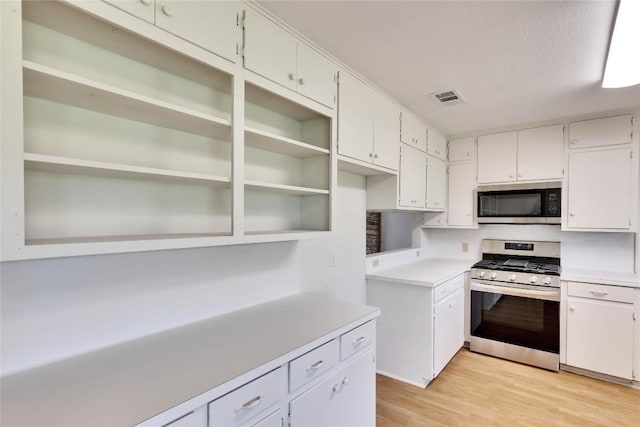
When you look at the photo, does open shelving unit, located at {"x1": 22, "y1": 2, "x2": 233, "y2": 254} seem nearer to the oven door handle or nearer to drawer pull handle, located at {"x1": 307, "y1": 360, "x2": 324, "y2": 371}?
drawer pull handle, located at {"x1": 307, "y1": 360, "x2": 324, "y2": 371}

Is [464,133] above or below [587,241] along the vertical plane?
above

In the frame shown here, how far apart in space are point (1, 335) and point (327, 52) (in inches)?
78.6

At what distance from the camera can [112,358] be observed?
3.85 ft

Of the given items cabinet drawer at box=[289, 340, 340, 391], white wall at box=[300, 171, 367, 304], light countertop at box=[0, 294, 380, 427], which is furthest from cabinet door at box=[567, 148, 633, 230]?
cabinet drawer at box=[289, 340, 340, 391]

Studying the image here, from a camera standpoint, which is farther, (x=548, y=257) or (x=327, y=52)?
(x=548, y=257)

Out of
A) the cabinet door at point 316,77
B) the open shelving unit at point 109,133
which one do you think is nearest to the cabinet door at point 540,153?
the cabinet door at point 316,77

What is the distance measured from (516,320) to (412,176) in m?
1.74

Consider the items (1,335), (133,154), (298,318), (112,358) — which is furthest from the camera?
(298,318)

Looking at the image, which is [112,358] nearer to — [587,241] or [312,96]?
[312,96]

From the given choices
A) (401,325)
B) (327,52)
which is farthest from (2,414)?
(401,325)

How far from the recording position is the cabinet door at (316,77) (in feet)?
5.83

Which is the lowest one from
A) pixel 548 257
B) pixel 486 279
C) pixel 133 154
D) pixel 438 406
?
pixel 438 406

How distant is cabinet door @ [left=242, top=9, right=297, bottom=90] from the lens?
58.9 inches

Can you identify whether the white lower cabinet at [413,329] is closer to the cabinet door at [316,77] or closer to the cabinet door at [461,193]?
the cabinet door at [461,193]
